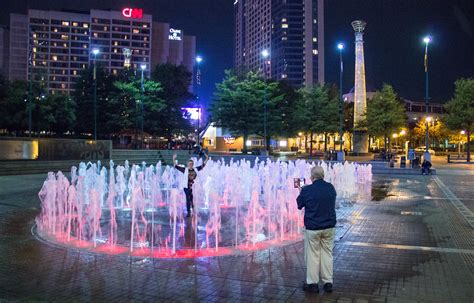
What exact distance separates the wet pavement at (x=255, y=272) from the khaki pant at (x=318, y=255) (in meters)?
0.25

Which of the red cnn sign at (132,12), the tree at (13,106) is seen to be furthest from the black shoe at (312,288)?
the red cnn sign at (132,12)

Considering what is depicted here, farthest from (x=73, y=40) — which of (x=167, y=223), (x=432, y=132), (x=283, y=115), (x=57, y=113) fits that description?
(x=167, y=223)

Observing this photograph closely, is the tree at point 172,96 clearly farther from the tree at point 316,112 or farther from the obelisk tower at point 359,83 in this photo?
the obelisk tower at point 359,83

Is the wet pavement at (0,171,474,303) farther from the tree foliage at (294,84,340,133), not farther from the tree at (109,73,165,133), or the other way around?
the tree foliage at (294,84,340,133)

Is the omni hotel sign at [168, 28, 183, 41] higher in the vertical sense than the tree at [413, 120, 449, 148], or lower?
higher

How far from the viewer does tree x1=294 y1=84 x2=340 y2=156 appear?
5188 centimetres

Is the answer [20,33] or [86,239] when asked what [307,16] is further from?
[86,239]

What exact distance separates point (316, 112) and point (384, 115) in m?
8.36

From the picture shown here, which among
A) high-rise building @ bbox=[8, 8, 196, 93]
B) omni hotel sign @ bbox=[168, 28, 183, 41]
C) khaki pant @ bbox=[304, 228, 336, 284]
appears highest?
omni hotel sign @ bbox=[168, 28, 183, 41]

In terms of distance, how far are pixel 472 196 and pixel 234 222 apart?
11.8 metres

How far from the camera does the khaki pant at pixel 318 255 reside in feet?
18.2

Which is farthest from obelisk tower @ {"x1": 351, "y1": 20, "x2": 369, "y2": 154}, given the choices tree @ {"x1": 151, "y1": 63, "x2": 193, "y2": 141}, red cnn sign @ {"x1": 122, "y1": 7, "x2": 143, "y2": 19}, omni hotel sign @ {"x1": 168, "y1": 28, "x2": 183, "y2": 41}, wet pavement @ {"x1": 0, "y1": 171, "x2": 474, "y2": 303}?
omni hotel sign @ {"x1": 168, "y1": 28, "x2": 183, "y2": 41}

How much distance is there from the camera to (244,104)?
1757 inches

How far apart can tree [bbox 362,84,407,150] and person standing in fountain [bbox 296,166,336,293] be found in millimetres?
47312
